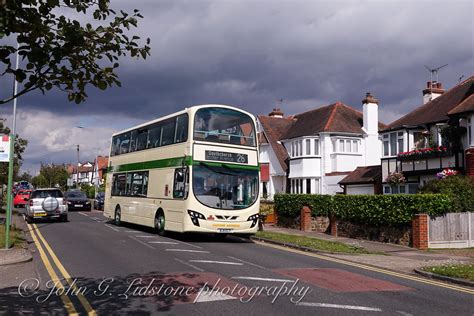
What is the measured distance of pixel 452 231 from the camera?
59.3ft

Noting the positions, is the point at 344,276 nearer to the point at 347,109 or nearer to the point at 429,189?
the point at 429,189

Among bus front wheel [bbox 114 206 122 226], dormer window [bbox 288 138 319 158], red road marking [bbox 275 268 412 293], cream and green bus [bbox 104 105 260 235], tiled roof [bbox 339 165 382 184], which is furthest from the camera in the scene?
dormer window [bbox 288 138 319 158]

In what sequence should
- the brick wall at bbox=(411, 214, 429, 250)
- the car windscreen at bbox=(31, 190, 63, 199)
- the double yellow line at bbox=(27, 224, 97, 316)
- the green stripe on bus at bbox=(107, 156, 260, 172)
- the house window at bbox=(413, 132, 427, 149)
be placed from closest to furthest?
the double yellow line at bbox=(27, 224, 97, 316) → the green stripe on bus at bbox=(107, 156, 260, 172) → the brick wall at bbox=(411, 214, 429, 250) → the car windscreen at bbox=(31, 190, 63, 199) → the house window at bbox=(413, 132, 427, 149)

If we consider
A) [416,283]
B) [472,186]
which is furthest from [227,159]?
[472,186]

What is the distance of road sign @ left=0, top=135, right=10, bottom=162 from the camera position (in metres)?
13.7

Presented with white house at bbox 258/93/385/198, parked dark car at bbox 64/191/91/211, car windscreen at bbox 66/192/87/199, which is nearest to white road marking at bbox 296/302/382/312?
white house at bbox 258/93/385/198

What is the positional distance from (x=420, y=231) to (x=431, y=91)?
21233mm

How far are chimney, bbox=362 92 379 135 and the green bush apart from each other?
19.3 metres

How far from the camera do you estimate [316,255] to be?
48.9 ft

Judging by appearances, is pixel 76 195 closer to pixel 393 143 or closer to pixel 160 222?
pixel 160 222

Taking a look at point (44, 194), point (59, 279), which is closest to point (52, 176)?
point (44, 194)

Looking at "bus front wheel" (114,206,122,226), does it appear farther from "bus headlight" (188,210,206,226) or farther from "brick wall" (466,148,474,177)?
"brick wall" (466,148,474,177)

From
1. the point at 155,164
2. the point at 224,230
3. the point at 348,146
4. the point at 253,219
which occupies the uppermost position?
the point at 348,146

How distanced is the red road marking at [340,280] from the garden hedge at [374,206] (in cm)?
774
